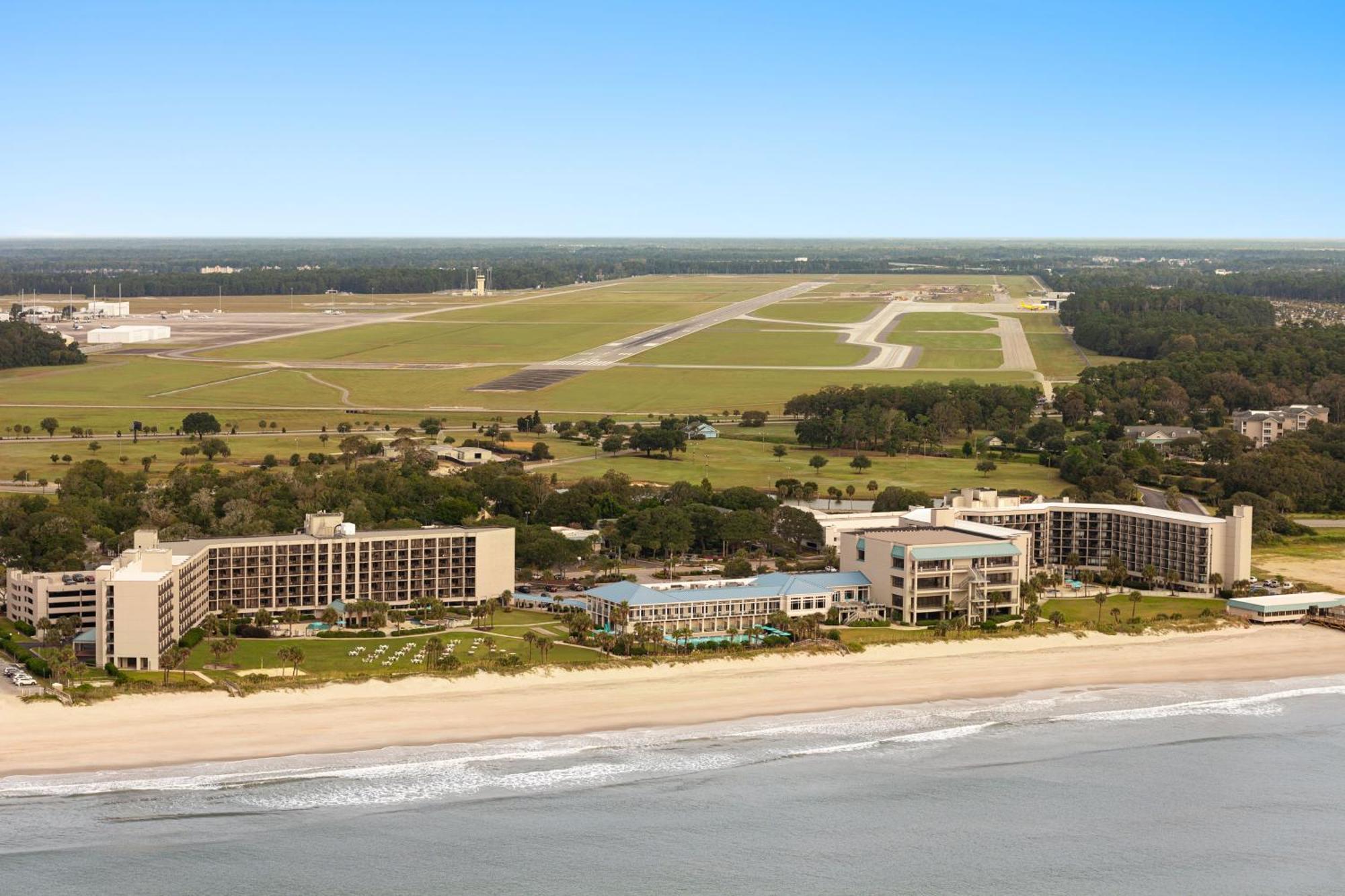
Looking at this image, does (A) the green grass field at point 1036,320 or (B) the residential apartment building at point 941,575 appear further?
(A) the green grass field at point 1036,320

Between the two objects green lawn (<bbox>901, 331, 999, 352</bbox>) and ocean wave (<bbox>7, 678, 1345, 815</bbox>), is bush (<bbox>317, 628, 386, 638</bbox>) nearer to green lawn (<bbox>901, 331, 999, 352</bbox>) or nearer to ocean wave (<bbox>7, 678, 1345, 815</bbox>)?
ocean wave (<bbox>7, 678, 1345, 815</bbox>)

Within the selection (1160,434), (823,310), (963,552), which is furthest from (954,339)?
(963,552)

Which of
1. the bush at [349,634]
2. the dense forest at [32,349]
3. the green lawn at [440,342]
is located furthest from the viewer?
the green lawn at [440,342]

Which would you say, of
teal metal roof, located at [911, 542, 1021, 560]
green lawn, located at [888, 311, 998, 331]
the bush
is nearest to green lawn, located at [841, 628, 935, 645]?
teal metal roof, located at [911, 542, 1021, 560]

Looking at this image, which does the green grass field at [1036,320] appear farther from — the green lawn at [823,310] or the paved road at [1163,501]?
the paved road at [1163,501]

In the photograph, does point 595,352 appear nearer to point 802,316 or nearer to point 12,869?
point 802,316

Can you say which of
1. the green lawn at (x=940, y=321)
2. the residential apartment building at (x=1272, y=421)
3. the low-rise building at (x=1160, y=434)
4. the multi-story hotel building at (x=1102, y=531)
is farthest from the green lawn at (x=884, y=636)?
the green lawn at (x=940, y=321)

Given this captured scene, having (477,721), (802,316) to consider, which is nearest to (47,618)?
(477,721)

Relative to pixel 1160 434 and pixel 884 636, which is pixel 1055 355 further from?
pixel 884 636
